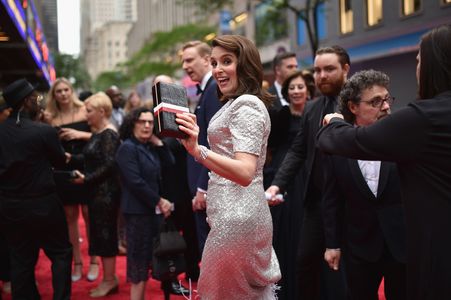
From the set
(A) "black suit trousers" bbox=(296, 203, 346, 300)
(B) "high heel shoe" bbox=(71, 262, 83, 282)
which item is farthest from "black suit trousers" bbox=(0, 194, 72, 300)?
(A) "black suit trousers" bbox=(296, 203, 346, 300)

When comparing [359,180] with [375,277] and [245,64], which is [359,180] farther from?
[245,64]

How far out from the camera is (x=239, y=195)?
9.20ft

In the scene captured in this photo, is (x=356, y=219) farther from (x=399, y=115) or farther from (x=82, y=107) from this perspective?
(x=82, y=107)

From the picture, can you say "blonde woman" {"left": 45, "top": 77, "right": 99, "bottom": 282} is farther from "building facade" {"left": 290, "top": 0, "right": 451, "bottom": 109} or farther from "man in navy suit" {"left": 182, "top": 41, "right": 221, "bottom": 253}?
"building facade" {"left": 290, "top": 0, "right": 451, "bottom": 109}

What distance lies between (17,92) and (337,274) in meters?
3.16

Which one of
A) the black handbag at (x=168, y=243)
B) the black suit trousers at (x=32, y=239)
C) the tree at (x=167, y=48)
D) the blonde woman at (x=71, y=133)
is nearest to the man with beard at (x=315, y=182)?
the black handbag at (x=168, y=243)

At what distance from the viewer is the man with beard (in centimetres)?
423

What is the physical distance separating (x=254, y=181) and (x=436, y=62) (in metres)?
1.05

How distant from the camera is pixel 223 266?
283cm

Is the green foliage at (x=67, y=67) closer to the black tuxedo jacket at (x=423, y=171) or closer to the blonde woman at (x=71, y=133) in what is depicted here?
the blonde woman at (x=71, y=133)

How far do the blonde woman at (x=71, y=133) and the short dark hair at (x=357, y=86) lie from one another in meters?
4.16

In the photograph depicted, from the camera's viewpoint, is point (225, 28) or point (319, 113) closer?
point (319, 113)

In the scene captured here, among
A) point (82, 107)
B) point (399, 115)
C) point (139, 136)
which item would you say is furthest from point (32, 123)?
point (399, 115)

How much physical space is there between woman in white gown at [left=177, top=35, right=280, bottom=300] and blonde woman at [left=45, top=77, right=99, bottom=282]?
→ 409 cm
